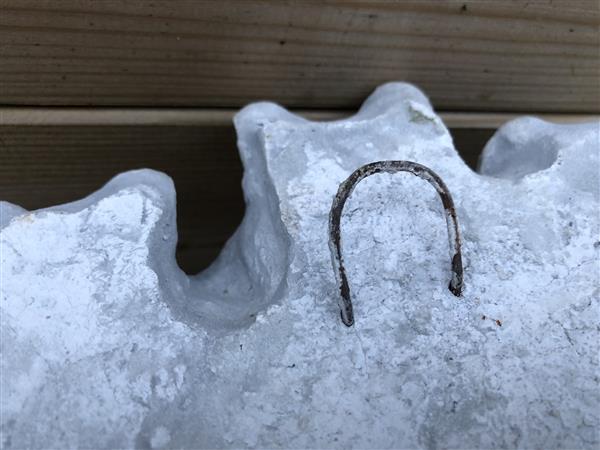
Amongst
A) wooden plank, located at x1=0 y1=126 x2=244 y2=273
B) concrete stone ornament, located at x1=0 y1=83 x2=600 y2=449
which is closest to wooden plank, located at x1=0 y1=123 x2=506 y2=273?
wooden plank, located at x1=0 y1=126 x2=244 y2=273

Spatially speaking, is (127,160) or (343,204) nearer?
(343,204)

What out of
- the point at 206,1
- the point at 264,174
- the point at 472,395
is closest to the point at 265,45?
the point at 206,1

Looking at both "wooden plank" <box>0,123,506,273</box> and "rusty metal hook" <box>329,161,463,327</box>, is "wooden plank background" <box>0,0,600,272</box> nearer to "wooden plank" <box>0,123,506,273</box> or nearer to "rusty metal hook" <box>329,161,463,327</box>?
"wooden plank" <box>0,123,506,273</box>

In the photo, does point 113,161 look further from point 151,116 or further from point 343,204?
point 343,204

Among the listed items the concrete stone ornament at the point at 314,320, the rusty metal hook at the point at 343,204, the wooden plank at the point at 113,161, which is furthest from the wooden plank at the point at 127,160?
the rusty metal hook at the point at 343,204

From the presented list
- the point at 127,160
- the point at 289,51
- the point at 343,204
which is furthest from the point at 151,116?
the point at 343,204

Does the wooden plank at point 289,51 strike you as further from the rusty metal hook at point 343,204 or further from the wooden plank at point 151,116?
the rusty metal hook at point 343,204

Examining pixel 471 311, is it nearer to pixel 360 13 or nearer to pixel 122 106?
pixel 360 13
